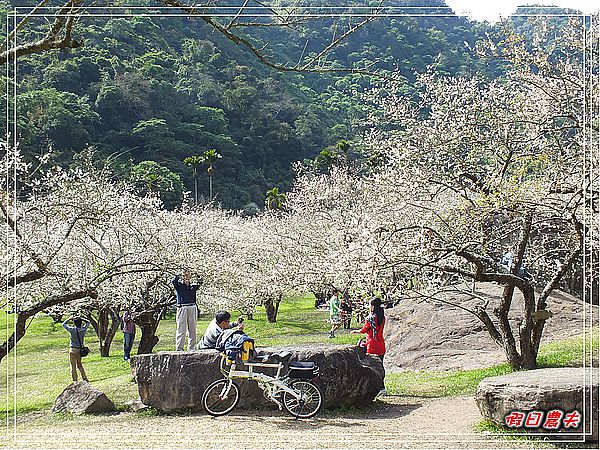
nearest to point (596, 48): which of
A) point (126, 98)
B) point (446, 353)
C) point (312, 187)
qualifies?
point (446, 353)

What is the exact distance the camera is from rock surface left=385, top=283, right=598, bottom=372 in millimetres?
13094

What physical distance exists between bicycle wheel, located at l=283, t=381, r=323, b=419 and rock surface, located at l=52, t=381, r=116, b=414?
2845 mm

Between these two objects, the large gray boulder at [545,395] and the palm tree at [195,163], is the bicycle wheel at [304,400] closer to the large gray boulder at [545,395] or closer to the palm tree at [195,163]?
the large gray boulder at [545,395]

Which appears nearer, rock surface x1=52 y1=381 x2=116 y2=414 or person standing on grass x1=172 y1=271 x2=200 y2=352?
rock surface x1=52 y1=381 x2=116 y2=414

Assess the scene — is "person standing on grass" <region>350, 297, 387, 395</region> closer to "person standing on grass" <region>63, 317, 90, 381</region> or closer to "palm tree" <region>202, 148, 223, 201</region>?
"person standing on grass" <region>63, 317, 90, 381</region>

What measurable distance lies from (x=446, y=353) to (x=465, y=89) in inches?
214

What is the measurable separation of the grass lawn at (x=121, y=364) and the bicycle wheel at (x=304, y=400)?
2623mm

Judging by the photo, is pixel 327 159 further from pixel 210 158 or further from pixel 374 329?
pixel 374 329

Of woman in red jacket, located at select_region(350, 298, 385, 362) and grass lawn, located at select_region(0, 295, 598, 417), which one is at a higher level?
woman in red jacket, located at select_region(350, 298, 385, 362)

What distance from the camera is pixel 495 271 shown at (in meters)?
10.3

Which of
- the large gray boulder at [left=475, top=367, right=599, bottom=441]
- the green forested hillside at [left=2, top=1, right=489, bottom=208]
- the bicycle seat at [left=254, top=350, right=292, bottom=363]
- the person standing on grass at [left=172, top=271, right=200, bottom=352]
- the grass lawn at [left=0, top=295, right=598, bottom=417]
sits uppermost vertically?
the green forested hillside at [left=2, top=1, right=489, bottom=208]

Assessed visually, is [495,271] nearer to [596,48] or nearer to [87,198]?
[596,48]

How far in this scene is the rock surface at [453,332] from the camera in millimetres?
13094

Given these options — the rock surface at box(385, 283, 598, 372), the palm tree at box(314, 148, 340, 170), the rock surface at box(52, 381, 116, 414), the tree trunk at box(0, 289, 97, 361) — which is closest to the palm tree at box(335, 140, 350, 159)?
the palm tree at box(314, 148, 340, 170)
